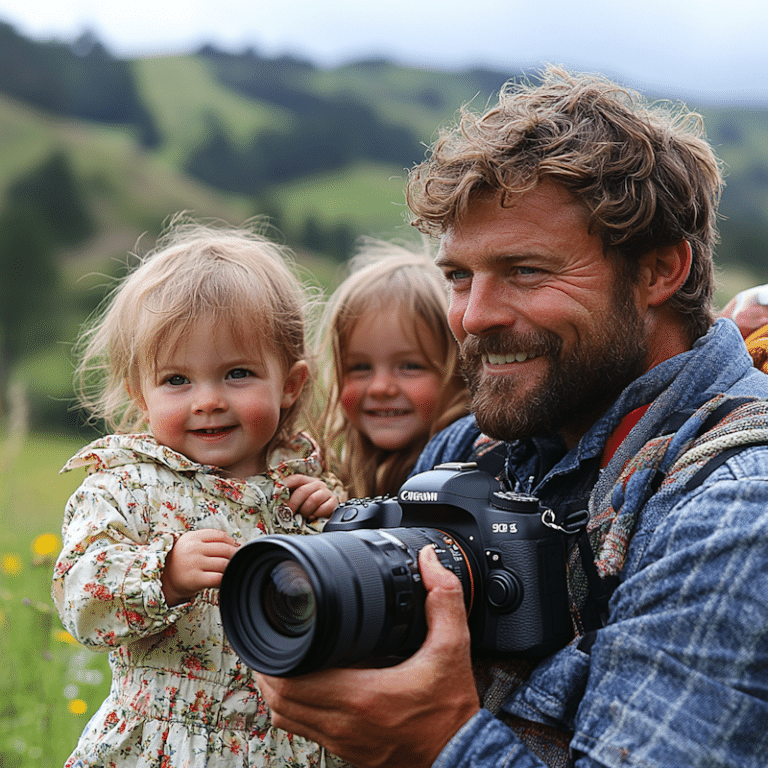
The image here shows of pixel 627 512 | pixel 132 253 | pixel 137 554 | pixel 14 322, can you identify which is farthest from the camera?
pixel 14 322

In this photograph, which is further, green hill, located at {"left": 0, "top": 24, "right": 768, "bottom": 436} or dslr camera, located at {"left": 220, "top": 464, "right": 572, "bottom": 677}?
green hill, located at {"left": 0, "top": 24, "right": 768, "bottom": 436}

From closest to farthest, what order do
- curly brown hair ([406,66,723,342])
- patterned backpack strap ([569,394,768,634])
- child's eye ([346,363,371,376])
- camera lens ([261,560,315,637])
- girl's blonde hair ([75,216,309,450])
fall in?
camera lens ([261,560,315,637])
patterned backpack strap ([569,394,768,634])
curly brown hair ([406,66,723,342])
girl's blonde hair ([75,216,309,450])
child's eye ([346,363,371,376])

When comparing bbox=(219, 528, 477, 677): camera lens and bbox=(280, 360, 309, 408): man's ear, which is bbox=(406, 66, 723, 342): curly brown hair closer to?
bbox=(280, 360, 309, 408): man's ear

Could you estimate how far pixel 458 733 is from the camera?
147cm

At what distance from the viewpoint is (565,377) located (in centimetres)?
194

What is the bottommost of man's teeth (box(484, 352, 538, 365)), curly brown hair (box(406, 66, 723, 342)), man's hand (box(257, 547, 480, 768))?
man's hand (box(257, 547, 480, 768))

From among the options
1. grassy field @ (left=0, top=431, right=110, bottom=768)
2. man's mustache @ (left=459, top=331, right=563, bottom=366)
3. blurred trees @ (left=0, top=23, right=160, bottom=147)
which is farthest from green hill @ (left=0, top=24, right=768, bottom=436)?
man's mustache @ (left=459, top=331, right=563, bottom=366)

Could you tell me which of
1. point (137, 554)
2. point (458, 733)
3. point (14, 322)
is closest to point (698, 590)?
point (458, 733)

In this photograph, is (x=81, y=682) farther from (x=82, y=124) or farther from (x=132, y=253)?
(x=82, y=124)

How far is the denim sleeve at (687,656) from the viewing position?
129 centimetres

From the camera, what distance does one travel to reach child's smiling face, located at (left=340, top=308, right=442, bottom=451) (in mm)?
2889

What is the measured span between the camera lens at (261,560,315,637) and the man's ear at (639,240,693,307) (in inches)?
42.4

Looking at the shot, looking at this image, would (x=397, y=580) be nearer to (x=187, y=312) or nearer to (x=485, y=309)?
(x=485, y=309)

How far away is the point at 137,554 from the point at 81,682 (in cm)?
146
